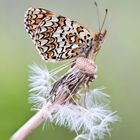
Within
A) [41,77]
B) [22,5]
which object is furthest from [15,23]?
[41,77]

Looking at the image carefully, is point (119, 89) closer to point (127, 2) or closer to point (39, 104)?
point (127, 2)

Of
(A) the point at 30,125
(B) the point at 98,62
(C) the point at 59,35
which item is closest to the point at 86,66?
(C) the point at 59,35

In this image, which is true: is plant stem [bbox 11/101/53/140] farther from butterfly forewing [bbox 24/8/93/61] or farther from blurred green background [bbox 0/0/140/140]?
blurred green background [bbox 0/0/140/140]

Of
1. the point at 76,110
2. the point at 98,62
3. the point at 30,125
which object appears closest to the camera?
the point at 30,125

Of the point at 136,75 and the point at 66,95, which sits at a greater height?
the point at 66,95

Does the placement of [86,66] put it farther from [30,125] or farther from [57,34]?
[30,125]

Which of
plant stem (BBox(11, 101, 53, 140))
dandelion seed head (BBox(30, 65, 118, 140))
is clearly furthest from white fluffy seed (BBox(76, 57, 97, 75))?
plant stem (BBox(11, 101, 53, 140))

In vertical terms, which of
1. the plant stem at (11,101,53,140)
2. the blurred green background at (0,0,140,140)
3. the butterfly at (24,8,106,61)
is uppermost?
the butterfly at (24,8,106,61)
